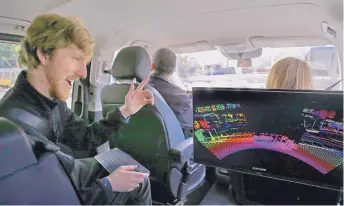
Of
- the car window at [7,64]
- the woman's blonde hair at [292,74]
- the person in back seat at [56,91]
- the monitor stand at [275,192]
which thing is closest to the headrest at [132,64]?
the person in back seat at [56,91]

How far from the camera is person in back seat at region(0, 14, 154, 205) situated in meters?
1.27

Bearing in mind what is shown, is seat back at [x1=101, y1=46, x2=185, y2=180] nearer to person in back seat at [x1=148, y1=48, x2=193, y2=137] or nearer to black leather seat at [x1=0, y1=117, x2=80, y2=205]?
person in back seat at [x1=148, y1=48, x2=193, y2=137]

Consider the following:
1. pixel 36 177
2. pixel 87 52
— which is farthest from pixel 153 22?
pixel 36 177

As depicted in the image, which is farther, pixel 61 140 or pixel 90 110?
pixel 90 110

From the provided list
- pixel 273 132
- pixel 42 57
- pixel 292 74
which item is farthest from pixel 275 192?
pixel 42 57

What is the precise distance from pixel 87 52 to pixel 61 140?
52 cm

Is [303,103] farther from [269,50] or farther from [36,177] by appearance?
[269,50]

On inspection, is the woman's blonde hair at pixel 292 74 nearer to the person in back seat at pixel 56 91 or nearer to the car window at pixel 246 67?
the car window at pixel 246 67

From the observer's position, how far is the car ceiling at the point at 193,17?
190cm

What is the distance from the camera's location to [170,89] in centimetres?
239

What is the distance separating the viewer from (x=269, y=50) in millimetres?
2678

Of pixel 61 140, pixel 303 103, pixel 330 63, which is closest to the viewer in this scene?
pixel 303 103

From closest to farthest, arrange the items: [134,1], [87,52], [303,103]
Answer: [303,103]
[87,52]
[134,1]

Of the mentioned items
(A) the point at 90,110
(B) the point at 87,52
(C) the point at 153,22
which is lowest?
(A) the point at 90,110
